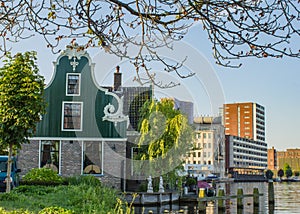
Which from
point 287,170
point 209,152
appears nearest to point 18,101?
point 209,152

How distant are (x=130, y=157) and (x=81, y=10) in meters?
26.5

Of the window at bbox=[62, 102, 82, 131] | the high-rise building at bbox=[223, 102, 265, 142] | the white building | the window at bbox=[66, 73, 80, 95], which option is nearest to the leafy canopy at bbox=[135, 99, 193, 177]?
the window at bbox=[62, 102, 82, 131]

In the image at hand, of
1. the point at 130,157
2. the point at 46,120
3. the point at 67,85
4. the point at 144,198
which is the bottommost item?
the point at 144,198

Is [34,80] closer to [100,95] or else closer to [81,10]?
[100,95]

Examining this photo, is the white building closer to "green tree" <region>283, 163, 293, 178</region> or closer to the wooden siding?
"green tree" <region>283, 163, 293, 178</region>

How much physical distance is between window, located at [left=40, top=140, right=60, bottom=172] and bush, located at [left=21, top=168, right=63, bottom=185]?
3820 mm

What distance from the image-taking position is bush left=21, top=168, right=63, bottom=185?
24.6 meters

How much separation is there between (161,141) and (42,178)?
9.97m

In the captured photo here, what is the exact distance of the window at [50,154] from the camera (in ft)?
101

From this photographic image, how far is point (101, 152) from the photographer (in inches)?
1228

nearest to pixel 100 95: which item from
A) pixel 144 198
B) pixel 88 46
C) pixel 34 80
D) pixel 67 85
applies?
pixel 67 85

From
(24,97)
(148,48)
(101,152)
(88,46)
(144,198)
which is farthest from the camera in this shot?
(101,152)

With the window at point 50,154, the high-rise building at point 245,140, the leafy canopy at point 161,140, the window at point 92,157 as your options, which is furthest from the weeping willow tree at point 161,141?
the high-rise building at point 245,140

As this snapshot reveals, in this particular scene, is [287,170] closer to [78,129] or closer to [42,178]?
[78,129]
